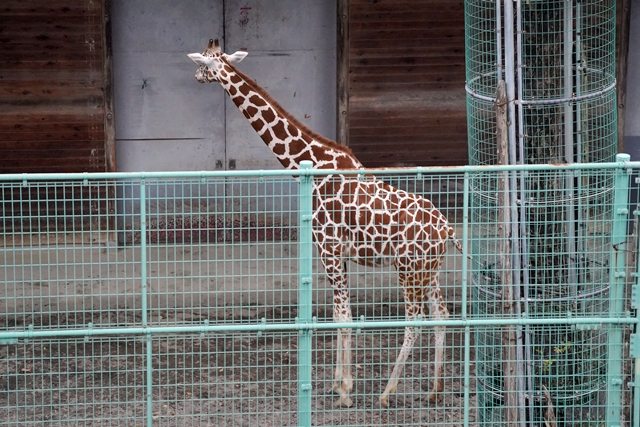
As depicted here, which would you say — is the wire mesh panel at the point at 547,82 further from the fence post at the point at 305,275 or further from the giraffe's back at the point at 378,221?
the fence post at the point at 305,275

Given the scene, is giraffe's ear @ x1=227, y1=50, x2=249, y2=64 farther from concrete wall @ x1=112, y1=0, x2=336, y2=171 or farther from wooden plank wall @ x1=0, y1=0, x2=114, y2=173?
wooden plank wall @ x1=0, y1=0, x2=114, y2=173

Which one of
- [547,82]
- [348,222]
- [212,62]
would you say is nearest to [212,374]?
[348,222]

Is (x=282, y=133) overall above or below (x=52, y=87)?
below

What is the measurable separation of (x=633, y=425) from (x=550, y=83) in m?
2.15

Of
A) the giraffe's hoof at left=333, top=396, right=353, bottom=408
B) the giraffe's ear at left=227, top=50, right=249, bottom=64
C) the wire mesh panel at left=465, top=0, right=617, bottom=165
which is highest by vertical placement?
the giraffe's ear at left=227, top=50, right=249, bottom=64

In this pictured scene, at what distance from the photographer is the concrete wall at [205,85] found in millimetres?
11516

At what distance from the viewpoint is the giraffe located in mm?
7469

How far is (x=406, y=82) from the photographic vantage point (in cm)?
1171

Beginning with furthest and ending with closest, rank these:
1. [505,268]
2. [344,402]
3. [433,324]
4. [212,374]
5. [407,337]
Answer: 1. [212,374]
2. [344,402]
3. [407,337]
4. [505,268]
5. [433,324]

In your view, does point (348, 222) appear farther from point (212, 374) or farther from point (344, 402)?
point (212, 374)

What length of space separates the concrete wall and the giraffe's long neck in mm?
3186

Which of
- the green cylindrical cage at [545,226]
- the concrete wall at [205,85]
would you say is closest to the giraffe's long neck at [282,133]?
the green cylindrical cage at [545,226]

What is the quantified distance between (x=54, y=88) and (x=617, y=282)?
7.27 metres

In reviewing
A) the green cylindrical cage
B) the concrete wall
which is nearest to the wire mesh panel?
the green cylindrical cage
